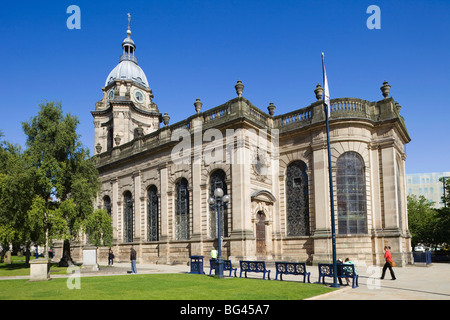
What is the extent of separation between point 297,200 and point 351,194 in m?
3.64

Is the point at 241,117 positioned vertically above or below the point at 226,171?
above

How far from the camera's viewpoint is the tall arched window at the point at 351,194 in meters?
24.6

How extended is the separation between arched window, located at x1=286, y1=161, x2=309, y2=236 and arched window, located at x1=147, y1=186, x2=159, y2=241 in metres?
10.9

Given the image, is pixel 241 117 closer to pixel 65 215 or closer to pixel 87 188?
pixel 87 188

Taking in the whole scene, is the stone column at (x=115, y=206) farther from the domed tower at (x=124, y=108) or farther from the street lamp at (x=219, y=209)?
the street lamp at (x=219, y=209)

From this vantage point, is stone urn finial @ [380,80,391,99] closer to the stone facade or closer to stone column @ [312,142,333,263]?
the stone facade

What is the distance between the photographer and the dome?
46.1 m

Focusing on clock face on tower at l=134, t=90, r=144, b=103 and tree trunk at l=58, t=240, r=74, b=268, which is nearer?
tree trunk at l=58, t=240, r=74, b=268

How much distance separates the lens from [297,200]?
87.5ft

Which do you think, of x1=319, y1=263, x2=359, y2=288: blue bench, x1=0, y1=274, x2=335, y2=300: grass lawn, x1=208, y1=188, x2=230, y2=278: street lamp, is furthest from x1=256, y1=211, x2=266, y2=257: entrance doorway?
x1=319, y1=263, x2=359, y2=288: blue bench

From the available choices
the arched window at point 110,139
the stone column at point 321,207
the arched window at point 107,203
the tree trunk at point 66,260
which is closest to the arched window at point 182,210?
the tree trunk at point 66,260
